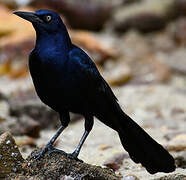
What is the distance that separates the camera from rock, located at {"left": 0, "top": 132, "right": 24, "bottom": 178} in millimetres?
3617

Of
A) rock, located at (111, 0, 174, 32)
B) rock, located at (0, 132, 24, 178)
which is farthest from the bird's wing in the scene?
rock, located at (111, 0, 174, 32)

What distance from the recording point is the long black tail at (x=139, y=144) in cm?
399

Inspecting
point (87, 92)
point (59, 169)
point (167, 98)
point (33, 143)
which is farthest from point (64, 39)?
point (167, 98)

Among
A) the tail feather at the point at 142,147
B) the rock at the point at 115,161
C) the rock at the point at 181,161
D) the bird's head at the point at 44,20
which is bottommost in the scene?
the rock at the point at 115,161

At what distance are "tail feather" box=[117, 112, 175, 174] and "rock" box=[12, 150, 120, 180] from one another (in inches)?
13.8

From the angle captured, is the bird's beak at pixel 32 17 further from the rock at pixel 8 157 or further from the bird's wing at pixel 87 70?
the rock at pixel 8 157

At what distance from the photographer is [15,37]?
31.2 ft

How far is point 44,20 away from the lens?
3.82 m

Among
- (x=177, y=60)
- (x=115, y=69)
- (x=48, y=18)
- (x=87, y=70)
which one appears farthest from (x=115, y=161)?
(x=177, y=60)

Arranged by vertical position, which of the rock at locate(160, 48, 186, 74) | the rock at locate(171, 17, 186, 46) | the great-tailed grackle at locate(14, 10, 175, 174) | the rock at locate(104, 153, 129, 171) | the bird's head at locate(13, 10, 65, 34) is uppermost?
the bird's head at locate(13, 10, 65, 34)

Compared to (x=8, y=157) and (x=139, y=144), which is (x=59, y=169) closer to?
(x=8, y=157)

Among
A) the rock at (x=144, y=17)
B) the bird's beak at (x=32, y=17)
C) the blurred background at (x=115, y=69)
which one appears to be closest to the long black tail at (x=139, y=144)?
the blurred background at (x=115, y=69)

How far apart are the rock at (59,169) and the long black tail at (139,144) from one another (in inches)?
13.9

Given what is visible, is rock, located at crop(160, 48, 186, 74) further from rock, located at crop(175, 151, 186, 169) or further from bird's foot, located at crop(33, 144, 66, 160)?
bird's foot, located at crop(33, 144, 66, 160)
